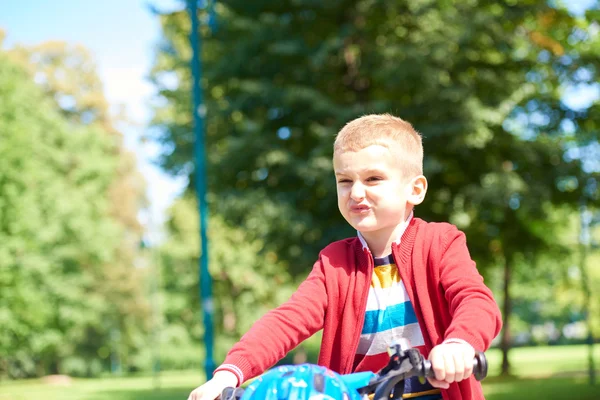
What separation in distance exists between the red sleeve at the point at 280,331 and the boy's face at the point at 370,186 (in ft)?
0.91

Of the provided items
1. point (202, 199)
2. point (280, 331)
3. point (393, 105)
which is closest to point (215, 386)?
Answer: point (280, 331)

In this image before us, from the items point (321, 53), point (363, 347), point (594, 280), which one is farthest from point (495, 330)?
point (594, 280)

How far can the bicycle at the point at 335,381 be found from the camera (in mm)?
1670

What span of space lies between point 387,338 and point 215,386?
0.72 meters

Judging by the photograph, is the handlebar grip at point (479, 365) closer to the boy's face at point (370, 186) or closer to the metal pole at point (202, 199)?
the boy's face at point (370, 186)

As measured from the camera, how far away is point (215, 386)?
204 cm

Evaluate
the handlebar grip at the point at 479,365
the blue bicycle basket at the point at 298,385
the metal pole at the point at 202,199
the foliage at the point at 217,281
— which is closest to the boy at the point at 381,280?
the handlebar grip at the point at 479,365

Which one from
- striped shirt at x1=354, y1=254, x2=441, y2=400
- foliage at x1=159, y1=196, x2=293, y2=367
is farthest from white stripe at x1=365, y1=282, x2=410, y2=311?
foliage at x1=159, y1=196, x2=293, y2=367

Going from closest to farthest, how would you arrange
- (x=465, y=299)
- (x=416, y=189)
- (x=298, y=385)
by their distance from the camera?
(x=298, y=385) < (x=465, y=299) < (x=416, y=189)

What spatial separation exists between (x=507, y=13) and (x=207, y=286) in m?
7.47

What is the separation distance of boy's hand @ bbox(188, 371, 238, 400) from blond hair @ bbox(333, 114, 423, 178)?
0.82 metres

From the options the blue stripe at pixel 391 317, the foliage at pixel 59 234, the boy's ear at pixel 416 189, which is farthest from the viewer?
the foliage at pixel 59 234

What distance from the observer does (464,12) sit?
14.2 m

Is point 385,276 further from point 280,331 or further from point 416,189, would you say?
point 280,331
